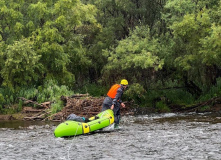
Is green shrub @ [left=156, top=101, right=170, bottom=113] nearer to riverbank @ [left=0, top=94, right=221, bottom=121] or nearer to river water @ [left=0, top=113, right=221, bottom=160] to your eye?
riverbank @ [left=0, top=94, right=221, bottom=121]

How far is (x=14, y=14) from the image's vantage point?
28438 mm

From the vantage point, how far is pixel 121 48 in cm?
2739

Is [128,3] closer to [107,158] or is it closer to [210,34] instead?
[210,34]

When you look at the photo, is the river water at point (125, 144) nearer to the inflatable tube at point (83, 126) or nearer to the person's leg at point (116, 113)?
the inflatable tube at point (83, 126)

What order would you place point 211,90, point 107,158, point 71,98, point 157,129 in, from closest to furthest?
point 107,158, point 157,129, point 71,98, point 211,90

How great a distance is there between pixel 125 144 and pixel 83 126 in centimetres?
250

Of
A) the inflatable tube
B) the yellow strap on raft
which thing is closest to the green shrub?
the inflatable tube

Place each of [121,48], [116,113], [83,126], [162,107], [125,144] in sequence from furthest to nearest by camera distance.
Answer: [162,107] → [121,48] → [116,113] → [83,126] → [125,144]

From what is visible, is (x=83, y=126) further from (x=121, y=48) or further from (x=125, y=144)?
(x=121, y=48)

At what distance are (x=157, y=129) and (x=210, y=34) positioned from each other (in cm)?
997

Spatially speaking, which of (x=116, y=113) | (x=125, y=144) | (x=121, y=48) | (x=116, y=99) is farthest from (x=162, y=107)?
(x=125, y=144)

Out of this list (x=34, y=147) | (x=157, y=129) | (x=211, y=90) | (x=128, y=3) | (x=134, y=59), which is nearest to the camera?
(x=34, y=147)

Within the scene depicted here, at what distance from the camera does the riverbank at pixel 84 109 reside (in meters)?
23.0

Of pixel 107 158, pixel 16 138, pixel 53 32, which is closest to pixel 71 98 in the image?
pixel 53 32
